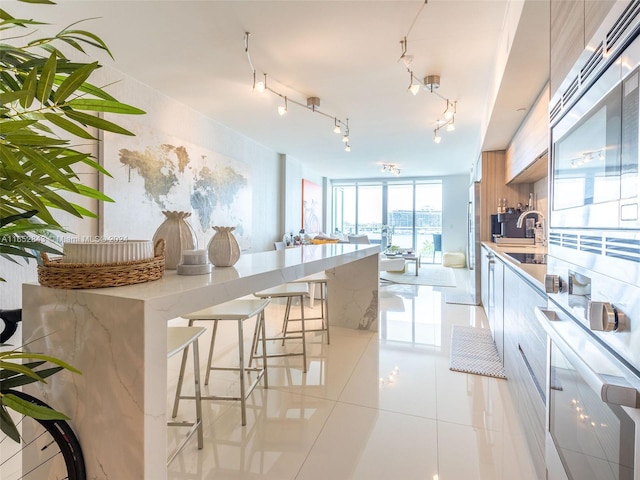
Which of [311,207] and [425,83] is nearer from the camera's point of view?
[425,83]

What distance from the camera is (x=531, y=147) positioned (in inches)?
118

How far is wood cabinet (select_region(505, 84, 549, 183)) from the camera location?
8.55 ft

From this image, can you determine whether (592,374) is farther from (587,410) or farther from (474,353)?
(474,353)

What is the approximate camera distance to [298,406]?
2008 mm

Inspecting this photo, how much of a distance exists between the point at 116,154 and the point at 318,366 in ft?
9.45

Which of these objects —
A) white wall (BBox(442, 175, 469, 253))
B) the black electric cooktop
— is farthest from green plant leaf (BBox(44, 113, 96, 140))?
white wall (BBox(442, 175, 469, 253))

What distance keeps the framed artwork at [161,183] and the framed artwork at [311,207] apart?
9.39ft

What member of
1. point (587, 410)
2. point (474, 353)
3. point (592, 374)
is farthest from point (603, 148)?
point (474, 353)

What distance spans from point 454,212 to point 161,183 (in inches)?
330

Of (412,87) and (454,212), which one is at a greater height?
(412,87)

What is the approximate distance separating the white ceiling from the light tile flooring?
7.53 ft

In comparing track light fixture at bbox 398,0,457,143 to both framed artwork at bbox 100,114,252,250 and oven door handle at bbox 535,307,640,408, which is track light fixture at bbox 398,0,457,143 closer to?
oven door handle at bbox 535,307,640,408

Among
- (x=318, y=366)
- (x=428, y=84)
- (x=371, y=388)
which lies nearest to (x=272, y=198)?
(x=428, y=84)

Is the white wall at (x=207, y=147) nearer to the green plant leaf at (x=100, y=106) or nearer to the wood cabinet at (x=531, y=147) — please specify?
the green plant leaf at (x=100, y=106)
